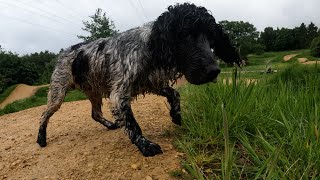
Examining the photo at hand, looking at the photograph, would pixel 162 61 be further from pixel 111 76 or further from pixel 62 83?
pixel 62 83

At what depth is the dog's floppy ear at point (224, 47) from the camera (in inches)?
177

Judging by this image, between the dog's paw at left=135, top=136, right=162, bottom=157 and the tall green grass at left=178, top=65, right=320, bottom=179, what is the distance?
0.30 meters

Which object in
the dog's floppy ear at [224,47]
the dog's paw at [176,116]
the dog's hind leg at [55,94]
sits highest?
the dog's floppy ear at [224,47]

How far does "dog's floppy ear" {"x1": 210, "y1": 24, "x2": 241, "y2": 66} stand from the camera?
4487 mm

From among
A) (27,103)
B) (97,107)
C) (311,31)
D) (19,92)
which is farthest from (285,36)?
(97,107)

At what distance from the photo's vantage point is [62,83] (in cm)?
588

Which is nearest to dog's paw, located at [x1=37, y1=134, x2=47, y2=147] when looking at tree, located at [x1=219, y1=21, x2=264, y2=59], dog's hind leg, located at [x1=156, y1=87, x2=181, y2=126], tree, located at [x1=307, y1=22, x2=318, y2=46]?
dog's hind leg, located at [x1=156, y1=87, x2=181, y2=126]

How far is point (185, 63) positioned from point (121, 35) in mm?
1357

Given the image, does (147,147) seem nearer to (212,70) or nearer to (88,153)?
(88,153)

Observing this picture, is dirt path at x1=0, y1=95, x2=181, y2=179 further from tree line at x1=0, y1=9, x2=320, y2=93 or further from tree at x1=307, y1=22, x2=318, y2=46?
tree at x1=307, y1=22, x2=318, y2=46

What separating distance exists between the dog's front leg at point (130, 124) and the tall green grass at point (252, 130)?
0.37 meters

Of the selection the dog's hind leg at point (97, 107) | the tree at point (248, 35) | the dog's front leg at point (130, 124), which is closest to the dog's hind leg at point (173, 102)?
the dog's front leg at point (130, 124)

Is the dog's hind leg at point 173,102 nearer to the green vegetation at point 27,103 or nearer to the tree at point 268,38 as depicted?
the green vegetation at point 27,103

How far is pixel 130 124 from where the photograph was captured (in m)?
4.55
